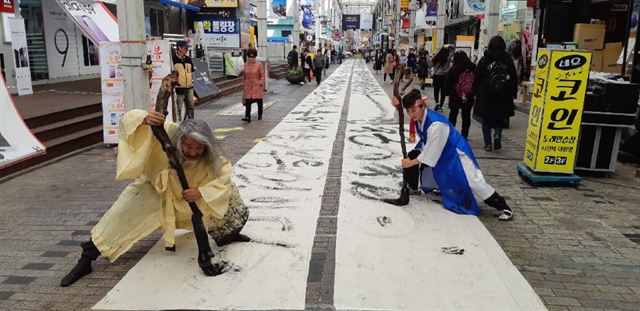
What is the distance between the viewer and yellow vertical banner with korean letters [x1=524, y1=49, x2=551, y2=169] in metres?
5.78

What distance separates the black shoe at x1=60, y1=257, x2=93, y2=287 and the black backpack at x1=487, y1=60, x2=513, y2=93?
589 centimetres

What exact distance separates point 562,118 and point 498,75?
6.08 feet

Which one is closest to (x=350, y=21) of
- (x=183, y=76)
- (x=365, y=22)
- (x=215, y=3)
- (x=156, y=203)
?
(x=365, y=22)

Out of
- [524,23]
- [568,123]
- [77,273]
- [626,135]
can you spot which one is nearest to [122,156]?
[77,273]

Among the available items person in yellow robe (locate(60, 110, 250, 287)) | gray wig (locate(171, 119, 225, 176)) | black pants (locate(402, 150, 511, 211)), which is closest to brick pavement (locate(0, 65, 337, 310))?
person in yellow robe (locate(60, 110, 250, 287))

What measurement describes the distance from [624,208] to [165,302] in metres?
4.55

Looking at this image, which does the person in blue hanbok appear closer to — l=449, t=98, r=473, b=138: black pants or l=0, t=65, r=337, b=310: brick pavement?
l=0, t=65, r=337, b=310: brick pavement

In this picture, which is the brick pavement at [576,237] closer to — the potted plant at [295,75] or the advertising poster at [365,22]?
the potted plant at [295,75]

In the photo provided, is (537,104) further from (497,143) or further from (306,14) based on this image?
(306,14)

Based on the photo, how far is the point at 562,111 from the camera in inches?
225

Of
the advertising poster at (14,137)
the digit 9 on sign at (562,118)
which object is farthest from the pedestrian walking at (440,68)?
the advertising poster at (14,137)

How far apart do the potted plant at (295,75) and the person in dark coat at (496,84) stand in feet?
47.2

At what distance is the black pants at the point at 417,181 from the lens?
4850mm

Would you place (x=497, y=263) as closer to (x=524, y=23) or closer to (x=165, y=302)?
(x=165, y=302)
